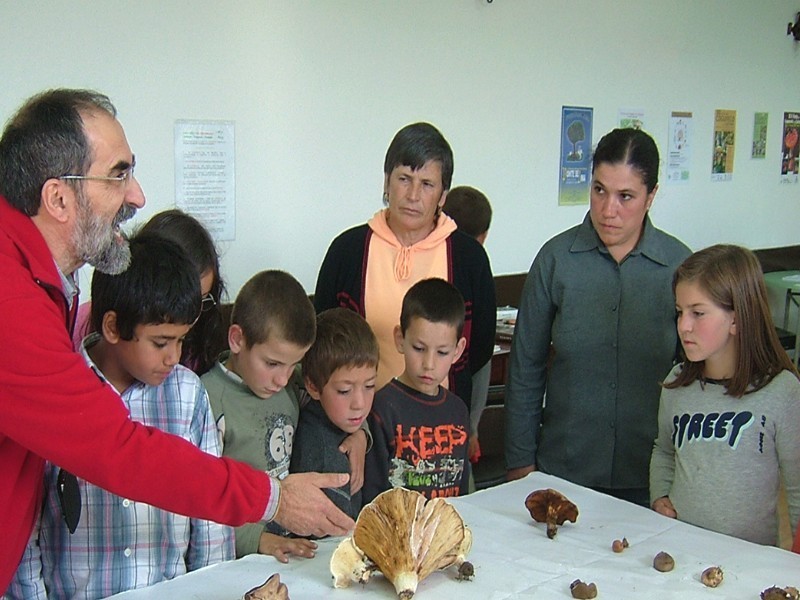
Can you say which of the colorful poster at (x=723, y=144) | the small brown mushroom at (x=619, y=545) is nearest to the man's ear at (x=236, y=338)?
the small brown mushroom at (x=619, y=545)

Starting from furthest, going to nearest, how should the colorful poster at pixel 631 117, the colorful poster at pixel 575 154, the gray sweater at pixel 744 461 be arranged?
the colorful poster at pixel 631 117, the colorful poster at pixel 575 154, the gray sweater at pixel 744 461

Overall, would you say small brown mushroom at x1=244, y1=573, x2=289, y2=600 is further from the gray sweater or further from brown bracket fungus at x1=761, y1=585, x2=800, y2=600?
the gray sweater

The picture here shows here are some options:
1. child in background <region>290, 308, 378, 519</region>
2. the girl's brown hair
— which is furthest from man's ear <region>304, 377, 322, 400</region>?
the girl's brown hair

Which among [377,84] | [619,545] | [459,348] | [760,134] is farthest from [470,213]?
[760,134]

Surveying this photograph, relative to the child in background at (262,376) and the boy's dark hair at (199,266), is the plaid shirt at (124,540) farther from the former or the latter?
the boy's dark hair at (199,266)

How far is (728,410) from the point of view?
223cm

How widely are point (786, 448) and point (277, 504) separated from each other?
129 cm

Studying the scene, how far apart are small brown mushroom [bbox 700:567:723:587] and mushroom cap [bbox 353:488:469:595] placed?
484 millimetres

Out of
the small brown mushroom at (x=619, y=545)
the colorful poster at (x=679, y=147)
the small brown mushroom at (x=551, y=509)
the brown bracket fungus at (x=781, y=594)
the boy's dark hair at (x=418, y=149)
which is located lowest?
the small brown mushroom at (x=619, y=545)

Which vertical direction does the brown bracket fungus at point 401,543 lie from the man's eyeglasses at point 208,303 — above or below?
below

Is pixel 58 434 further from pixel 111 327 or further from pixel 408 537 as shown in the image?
pixel 408 537

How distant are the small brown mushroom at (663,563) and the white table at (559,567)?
0.01 m

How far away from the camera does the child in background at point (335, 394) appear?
2.24 m

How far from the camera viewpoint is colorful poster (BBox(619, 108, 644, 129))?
18.5 ft
